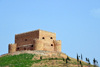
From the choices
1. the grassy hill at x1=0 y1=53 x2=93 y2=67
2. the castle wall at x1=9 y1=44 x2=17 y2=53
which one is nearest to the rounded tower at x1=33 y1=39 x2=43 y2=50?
the grassy hill at x1=0 y1=53 x2=93 y2=67

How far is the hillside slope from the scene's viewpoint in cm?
5003

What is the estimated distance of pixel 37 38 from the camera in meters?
63.8

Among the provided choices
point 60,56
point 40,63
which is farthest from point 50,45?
point 40,63

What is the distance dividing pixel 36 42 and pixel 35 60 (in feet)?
27.8

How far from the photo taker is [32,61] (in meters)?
52.9

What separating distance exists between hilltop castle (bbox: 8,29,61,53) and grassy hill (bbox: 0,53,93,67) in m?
5.18

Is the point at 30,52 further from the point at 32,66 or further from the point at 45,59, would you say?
the point at 32,66

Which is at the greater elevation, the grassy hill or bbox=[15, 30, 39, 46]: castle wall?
bbox=[15, 30, 39, 46]: castle wall

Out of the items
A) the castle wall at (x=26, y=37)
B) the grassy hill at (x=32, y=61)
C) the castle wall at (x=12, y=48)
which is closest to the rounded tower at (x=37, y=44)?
the castle wall at (x=26, y=37)

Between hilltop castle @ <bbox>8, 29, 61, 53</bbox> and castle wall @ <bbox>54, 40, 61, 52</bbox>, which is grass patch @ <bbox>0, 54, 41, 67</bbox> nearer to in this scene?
hilltop castle @ <bbox>8, 29, 61, 53</bbox>

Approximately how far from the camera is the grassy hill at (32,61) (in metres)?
49.8

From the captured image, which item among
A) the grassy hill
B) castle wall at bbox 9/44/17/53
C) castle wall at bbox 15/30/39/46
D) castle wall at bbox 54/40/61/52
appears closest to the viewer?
the grassy hill

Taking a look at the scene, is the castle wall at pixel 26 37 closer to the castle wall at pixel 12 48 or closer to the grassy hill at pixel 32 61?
the castle wall at pixel 12 48

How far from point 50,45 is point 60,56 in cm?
714
